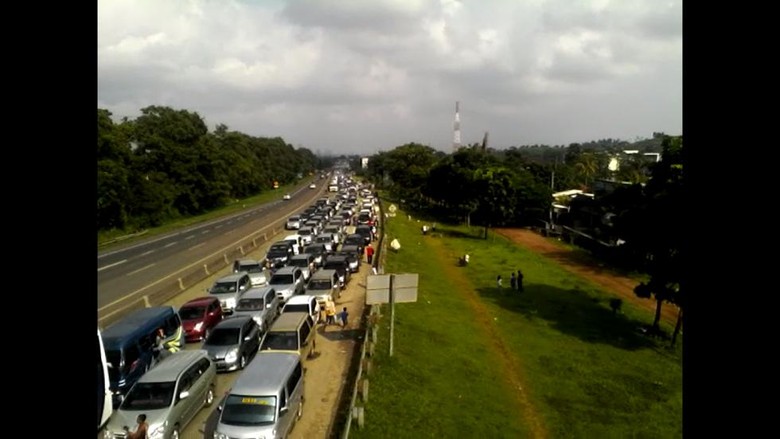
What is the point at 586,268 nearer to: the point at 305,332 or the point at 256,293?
the point at 256,293

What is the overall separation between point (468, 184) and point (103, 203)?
34707 millimetres

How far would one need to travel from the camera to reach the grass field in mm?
13695

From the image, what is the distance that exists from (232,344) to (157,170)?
→ 4865 centimetres

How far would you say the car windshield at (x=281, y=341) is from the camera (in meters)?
15.5

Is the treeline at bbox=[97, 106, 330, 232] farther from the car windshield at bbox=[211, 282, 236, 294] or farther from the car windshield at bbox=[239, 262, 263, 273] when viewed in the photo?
the car windshield at bbox=[211, 282, 236, 294]

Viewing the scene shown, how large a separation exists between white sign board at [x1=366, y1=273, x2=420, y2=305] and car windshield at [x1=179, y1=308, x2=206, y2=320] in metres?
5.93

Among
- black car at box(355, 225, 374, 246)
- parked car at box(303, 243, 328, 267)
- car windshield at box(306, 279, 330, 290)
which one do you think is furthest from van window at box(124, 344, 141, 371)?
black car at box(355, 225, 374, 246)

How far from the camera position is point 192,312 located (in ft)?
61.5

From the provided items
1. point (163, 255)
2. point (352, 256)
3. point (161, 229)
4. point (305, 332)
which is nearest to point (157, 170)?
point (161, 229)

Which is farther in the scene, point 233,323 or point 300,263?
point 300,263

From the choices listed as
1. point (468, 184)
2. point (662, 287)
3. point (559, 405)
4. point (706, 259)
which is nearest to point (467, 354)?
point (559, 405)

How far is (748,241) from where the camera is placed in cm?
195

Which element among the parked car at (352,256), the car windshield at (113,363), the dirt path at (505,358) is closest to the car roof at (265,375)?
the car windshield at (113,363)
